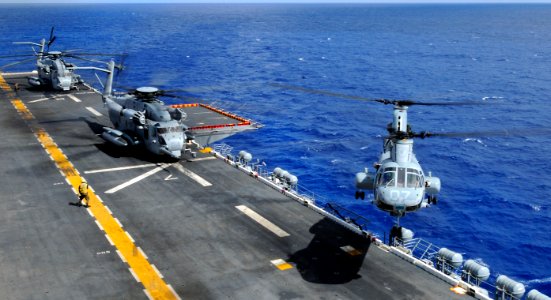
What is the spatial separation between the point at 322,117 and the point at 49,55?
4171cm

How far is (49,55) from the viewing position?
73062mm

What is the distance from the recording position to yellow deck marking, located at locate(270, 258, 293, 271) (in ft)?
90.0

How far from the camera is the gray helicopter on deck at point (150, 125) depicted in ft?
141

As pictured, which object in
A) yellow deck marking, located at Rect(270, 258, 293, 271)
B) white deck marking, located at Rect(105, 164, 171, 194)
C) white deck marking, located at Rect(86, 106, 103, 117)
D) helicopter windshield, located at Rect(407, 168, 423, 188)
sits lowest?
yellow deck marking, located at Rect(270, 258, 293, 271)

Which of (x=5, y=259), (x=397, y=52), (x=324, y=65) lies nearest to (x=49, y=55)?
(x=5, y=259)

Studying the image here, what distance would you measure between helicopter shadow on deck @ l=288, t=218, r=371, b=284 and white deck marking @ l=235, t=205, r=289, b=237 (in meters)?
1.98

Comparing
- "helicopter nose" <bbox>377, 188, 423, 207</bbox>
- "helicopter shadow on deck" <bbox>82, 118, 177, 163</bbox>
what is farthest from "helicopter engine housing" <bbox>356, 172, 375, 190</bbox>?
"helicopter shadow on deck" <bbox>82, 118, 177, 163</bbox>

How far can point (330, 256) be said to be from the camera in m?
28.9

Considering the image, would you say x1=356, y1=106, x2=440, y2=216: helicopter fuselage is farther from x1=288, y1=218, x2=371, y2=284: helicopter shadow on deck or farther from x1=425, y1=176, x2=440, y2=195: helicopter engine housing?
x1=288, y1=218, x2=371, y2=284: helicopter shadow on deck

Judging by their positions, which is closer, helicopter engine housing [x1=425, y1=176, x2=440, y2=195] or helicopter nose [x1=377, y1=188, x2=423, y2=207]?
helicopter nose [x1=377, y1=188, x2=423, y2=207]

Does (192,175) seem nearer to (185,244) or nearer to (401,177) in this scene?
(185,244)

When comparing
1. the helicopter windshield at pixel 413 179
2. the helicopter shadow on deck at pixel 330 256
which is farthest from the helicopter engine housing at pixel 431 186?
the helicopter shadow on deck at pixel 330 256

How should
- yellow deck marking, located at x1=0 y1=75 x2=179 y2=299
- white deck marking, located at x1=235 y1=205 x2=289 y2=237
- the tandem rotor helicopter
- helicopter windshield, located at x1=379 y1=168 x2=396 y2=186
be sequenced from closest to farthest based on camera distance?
yellow deck marking, located at x1=0 y1=75 x2=179 y2=299
the tandem rotor helicopter
helicopter windshield, located at x1=379 y1=168 x2=396 y2=186
white deck marking, located at x1=235 y1=205 x2=289 y2=237

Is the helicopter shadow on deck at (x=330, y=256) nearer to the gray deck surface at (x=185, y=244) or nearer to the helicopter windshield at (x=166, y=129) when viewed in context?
the gray deck surface at (x=185, y=244)
